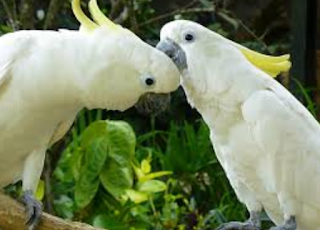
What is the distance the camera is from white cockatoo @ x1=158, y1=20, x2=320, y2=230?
1.98 meters

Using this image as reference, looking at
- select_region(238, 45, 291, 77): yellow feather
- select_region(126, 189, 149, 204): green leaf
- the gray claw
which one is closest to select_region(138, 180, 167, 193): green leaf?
select_region(126, 189, 149, 204): green leaf

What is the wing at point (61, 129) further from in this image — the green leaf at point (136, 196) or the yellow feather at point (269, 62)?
the green leaf at point (136, 196)

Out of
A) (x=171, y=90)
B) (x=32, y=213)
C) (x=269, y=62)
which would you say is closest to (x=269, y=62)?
(x=269, y=62)

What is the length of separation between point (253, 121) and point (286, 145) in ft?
0.30

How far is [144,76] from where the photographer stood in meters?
1.83

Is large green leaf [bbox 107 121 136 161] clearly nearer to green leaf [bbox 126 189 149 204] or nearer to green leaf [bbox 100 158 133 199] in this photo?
green leaf [bbox 100 158 133 199]

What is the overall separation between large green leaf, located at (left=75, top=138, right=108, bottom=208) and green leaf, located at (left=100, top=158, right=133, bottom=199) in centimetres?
2

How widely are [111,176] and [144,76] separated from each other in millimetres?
1005

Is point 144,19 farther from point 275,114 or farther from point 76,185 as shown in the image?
point 275,114

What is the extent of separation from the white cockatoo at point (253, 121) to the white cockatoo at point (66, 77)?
15 centimetres

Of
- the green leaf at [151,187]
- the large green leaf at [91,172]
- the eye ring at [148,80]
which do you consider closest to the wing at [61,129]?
the eye ring at [148,80]

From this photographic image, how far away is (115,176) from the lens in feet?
9.12

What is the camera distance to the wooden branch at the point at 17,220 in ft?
6.31

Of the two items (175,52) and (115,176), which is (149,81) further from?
(115,176)
